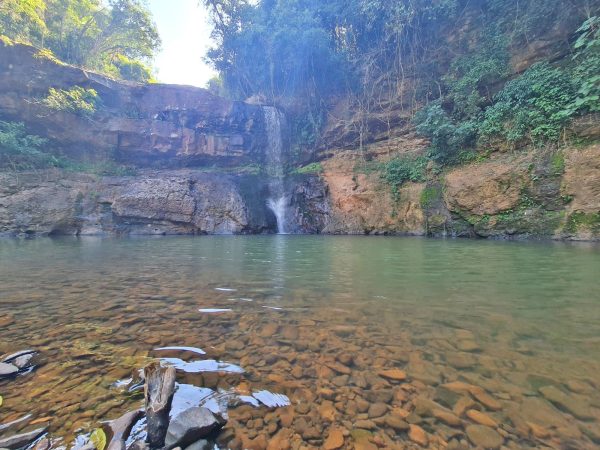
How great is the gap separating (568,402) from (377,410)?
3.17 ft

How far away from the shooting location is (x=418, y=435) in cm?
139

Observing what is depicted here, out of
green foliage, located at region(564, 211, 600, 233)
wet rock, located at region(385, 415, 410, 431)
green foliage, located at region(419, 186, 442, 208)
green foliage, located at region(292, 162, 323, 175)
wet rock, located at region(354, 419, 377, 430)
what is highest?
green foliage, located at region(292, 162, 323, 175)

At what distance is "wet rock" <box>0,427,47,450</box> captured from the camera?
49.6 inches

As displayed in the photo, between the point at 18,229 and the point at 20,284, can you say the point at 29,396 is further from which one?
the point at 18,229

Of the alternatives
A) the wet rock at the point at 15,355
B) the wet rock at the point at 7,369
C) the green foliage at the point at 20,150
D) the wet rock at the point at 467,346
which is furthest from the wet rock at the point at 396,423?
the green foliage at the point at 20,150

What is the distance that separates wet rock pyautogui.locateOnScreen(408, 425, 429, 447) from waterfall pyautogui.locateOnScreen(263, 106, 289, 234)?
54.7ft

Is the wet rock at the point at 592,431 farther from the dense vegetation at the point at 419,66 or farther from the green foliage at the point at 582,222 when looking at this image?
the dense vegetation at the point at 419,66

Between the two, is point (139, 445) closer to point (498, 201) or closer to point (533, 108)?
point (498, 201)

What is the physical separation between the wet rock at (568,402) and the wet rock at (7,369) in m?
3.09

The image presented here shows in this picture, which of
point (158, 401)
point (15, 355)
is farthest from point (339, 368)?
point (15, 355)

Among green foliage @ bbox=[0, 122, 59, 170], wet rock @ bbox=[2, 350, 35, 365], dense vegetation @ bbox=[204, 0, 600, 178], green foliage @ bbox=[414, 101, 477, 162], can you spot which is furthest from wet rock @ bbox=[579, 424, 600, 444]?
green foliage @ bbox=[0, 122, 59, 170]

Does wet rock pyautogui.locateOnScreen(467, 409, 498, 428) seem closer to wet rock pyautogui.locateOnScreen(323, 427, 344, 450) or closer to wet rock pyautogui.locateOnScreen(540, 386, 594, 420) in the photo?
wet rock pyautogui.locateOnScreen(540, 386, 594, 420)

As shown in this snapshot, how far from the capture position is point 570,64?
37.6 feet

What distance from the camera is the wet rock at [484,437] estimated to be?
1306 millimetres
